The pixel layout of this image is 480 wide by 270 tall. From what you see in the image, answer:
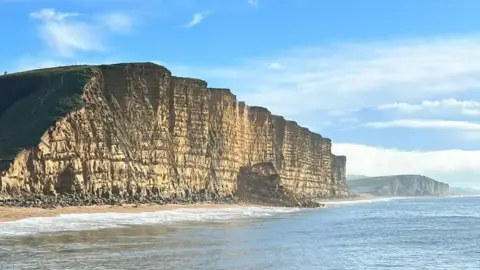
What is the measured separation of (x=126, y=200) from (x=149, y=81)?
1440 centimetres

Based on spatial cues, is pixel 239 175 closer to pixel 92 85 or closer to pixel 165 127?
pixel 165 127

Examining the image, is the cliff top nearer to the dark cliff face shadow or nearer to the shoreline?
the dark cliff face shadow

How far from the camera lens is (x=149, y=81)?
220 feet

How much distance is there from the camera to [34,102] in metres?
58.8

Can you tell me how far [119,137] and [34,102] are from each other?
26.3ft

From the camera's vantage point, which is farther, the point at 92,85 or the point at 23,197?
the point at 92,85

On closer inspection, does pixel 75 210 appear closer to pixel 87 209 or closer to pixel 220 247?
pixel 87 209

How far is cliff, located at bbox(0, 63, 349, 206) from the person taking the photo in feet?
166

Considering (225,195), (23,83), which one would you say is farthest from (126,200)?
(225,195)

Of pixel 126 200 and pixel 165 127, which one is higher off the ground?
pixel 165 127

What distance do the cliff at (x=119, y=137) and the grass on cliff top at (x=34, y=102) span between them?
0.12 metres

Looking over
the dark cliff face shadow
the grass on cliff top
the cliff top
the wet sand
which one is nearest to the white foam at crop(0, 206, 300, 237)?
the wet sand

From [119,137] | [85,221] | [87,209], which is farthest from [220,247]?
[119,137]

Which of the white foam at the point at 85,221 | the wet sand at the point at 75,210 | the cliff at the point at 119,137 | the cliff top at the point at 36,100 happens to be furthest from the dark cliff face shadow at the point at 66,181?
the white foam at the point at 85,221
